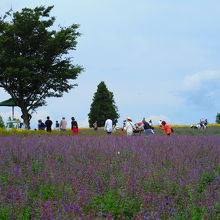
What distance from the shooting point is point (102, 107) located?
60531mm

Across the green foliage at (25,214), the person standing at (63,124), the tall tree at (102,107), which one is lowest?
the green foliage at (25,214)

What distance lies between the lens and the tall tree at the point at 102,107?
5922 cm

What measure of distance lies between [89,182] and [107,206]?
3.83ft

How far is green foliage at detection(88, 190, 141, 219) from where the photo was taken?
4.27m

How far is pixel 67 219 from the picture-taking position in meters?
3.47

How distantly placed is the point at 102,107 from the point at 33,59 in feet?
87.7

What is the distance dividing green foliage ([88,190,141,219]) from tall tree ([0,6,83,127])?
30315mm

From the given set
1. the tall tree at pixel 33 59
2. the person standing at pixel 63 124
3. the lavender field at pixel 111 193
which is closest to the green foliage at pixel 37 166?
the lavender field at pixel 111 193

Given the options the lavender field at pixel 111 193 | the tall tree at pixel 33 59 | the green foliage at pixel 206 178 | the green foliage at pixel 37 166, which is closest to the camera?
the lavender field at pixel 111 193

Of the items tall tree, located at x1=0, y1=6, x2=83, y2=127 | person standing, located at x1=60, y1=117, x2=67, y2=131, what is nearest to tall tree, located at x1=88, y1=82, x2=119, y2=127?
tall tree, located at x1=0, y1=6, x2=83, y2=127

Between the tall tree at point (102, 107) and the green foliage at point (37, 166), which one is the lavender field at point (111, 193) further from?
the tall tree at point (102, 107)

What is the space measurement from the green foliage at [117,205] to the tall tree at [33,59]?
3032cm

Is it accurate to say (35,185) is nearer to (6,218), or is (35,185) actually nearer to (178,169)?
(6,218)

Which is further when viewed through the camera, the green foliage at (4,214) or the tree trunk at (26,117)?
the tree trunk at (26,117)
